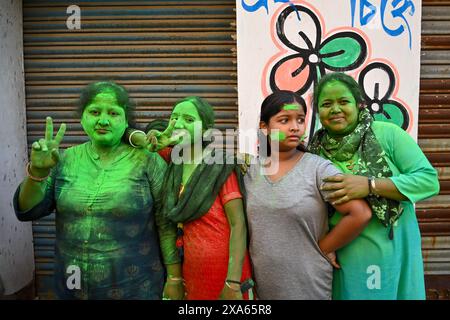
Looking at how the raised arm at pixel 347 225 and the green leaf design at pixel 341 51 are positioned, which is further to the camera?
the green leaf design at pixel 341 51

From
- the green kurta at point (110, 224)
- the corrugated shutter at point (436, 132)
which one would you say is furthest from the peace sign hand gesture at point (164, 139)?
the corrugated shutter at point (436, 132)

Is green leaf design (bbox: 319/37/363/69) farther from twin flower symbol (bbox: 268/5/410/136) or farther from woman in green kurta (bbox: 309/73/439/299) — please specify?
woman in green kurta (bbox: 309/73/439/299)

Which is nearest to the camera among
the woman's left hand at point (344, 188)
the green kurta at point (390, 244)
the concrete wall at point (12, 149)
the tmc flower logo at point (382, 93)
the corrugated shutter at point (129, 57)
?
the woman's left hand at point (344, 188)

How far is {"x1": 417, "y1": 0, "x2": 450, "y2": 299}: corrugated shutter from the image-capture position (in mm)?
3832

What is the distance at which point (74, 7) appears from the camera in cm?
391

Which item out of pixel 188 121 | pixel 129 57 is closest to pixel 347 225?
pixel 188 121

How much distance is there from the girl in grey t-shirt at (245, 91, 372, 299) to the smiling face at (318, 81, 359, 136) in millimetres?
131

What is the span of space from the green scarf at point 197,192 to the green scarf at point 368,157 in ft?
1.74

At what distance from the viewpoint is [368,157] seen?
2.04m

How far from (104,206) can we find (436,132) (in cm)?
322

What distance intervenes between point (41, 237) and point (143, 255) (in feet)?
7.67

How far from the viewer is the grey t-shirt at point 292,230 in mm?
1941

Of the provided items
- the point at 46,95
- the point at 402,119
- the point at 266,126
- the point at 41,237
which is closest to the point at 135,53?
the point at 46,95

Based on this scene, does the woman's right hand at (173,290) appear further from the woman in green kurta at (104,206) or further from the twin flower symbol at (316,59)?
the twin flower symbol at (316,59)
